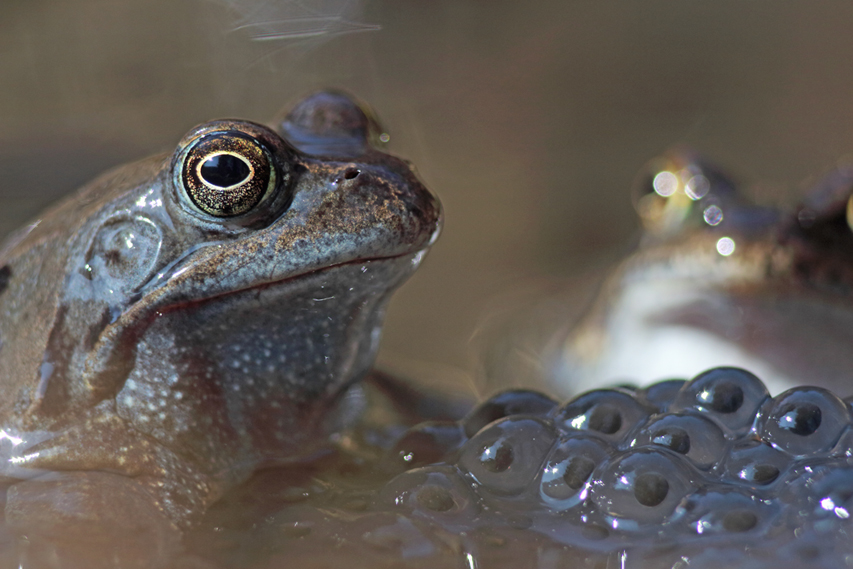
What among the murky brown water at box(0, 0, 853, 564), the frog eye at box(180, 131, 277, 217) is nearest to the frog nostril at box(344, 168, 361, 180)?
the frog eye at box(180, 131, 277, 217)

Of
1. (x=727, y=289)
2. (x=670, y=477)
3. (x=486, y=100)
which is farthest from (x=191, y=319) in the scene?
(x=486, y=100)

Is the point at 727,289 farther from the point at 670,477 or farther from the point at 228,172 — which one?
the point at 228,172

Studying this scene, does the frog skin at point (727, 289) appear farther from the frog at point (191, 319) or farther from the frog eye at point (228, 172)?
the frog eye at point (228, 172)

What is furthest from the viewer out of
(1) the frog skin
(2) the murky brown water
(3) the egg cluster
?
(2) the murky brown water

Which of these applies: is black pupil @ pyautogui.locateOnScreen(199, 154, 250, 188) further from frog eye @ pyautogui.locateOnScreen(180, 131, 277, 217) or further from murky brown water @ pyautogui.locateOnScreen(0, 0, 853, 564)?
murky brown water @ pyautogui.locateOnScreen(0, 0, 853, 564)

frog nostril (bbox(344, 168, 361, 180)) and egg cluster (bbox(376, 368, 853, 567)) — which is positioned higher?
frog nostril (bbox(344, 168, 361, 180))

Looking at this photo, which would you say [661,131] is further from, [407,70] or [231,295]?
[231,295]
